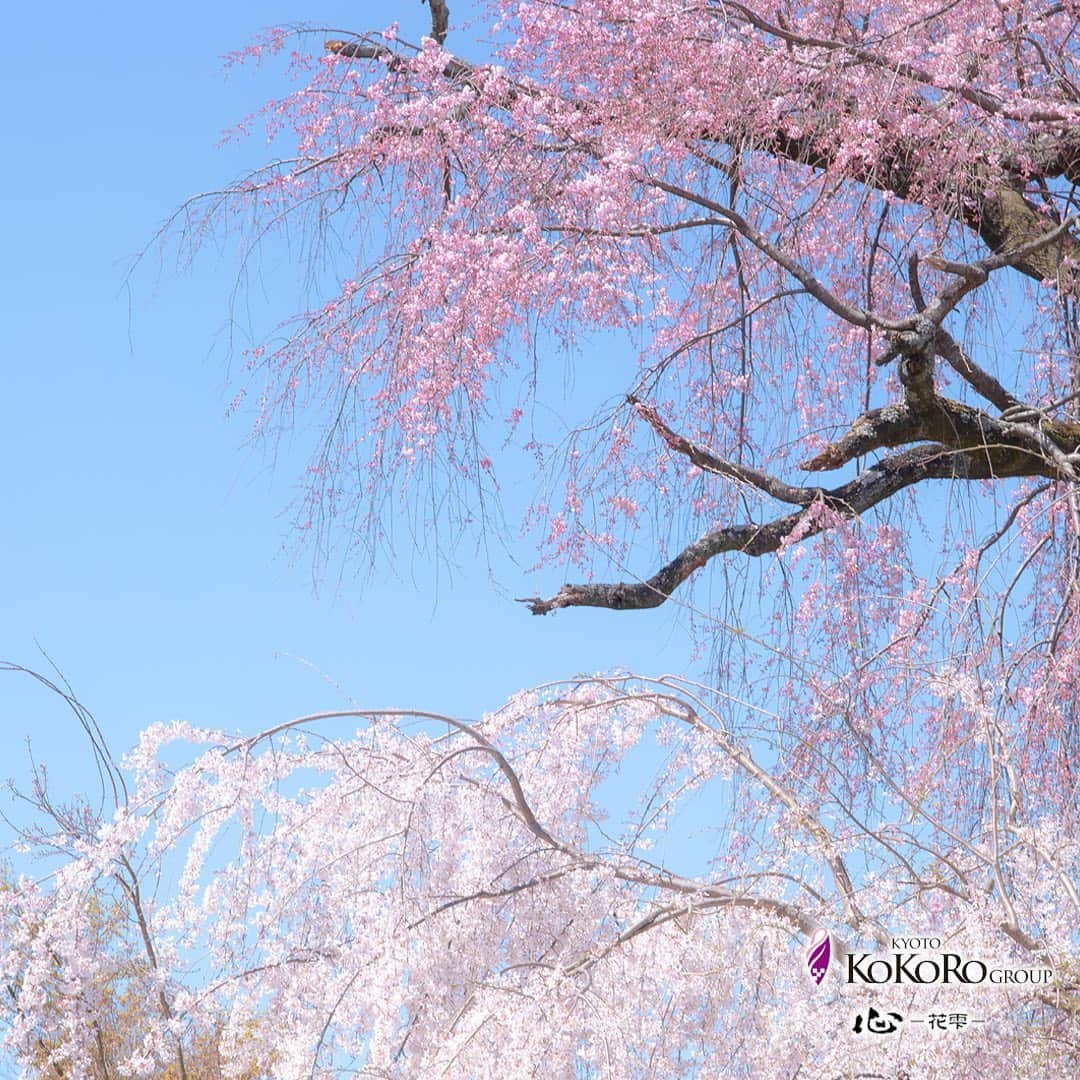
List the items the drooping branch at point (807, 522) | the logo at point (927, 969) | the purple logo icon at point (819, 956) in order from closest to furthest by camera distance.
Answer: the logo at point (927, 969), the purple logo icon at point (819, 956), the drooping branch at point (807, 522)

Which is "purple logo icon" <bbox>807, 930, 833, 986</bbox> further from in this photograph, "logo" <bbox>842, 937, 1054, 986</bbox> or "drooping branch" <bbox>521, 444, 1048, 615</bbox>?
"drooping branch" <bbox>521, 444, 1048, 615</bbox>

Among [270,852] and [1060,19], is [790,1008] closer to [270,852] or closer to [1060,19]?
[270,852]

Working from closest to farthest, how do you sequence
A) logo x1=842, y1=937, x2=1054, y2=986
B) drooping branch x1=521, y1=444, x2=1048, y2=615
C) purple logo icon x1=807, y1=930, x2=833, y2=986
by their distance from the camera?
1. logo x1=842, y1=937, x2=1054, y2=986
2. purple logo icon x1=807, y1=930, x2=833, y2=986
3. drooping branch x1=521, y1=444, x2=1048, y2=615

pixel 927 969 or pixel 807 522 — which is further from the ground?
pixel 807 522

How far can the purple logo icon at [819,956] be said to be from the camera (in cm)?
312

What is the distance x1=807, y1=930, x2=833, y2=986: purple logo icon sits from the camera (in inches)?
123

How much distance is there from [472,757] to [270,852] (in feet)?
2.05

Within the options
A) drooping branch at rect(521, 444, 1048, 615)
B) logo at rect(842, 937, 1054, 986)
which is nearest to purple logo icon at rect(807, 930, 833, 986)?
logo at rect(842, 937, 1054, 986)

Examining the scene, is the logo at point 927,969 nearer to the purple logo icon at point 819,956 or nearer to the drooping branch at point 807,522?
the purple logo icon at point 819,956

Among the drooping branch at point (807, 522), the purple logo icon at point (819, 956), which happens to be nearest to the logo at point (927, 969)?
the purple logo icon at point (819, 956)

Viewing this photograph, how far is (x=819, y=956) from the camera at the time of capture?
3.13 metres

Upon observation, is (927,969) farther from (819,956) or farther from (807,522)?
(807,522)

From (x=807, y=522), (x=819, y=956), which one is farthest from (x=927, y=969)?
(x=807, y=522)

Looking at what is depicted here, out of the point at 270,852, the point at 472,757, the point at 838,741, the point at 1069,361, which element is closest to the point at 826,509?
the point at 838,741
